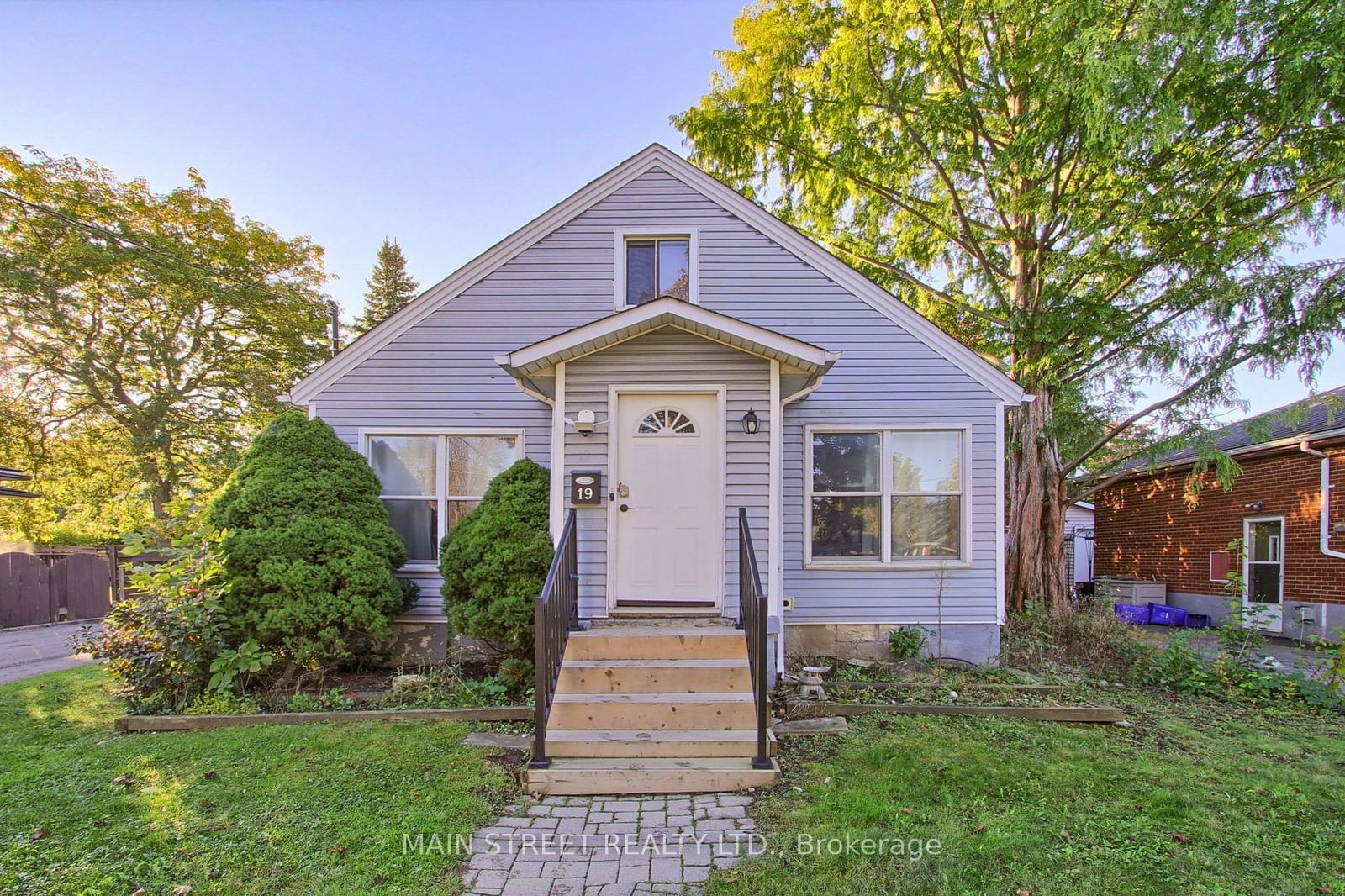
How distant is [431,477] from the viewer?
703 cm

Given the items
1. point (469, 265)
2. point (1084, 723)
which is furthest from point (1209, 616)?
point (469, 265)

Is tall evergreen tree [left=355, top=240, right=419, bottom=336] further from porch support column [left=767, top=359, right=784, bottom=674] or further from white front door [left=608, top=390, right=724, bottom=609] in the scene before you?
porch support column [left=767, top=359, right=784, bottom=674]

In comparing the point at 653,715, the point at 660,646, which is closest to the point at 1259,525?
the point at 660,646

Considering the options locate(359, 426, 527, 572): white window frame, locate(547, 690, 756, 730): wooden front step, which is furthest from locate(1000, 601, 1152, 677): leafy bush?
locate(359, 426, 527, 572): white window frame

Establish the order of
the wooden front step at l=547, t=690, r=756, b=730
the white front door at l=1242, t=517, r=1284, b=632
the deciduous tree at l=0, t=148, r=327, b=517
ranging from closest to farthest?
the wooden front step at l=547, t=690, r=756, b=730 → the white front door at l=1242, t=517, r=1284, b=632 → the deciduous tree at l=0, t=148, r=327, b=517

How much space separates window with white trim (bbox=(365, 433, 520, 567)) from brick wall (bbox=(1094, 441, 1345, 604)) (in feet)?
38.0

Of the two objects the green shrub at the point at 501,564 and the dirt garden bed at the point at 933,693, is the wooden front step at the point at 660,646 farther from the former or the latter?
the dirt garden bed at the point at 933,693

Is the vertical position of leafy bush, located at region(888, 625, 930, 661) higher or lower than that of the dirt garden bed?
higher

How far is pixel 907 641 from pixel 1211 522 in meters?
8.85

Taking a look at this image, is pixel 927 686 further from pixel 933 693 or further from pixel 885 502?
pixel 885 502

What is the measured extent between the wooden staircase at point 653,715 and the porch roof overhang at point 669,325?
238 centimetres

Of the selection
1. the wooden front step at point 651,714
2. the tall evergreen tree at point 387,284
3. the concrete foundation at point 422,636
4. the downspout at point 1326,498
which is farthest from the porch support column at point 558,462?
the tall evergreen tree at point 387,284

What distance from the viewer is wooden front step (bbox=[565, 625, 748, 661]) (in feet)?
15.5

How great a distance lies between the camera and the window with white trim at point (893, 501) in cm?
688
